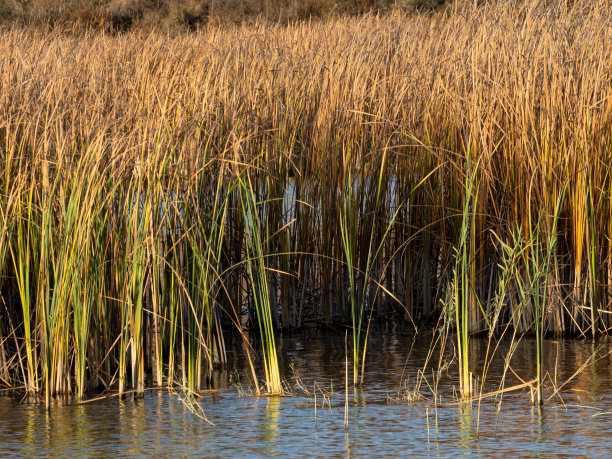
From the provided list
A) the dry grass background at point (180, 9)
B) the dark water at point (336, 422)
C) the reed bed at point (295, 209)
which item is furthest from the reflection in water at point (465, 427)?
the dry grass background at point (180, 9)

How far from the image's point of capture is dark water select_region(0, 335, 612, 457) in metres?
3.30

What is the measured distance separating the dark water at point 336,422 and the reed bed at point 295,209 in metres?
0.14

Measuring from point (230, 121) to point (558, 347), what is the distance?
190cm

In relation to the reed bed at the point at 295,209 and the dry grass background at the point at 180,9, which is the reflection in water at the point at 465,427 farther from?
the dry grass background at the point at 180,9

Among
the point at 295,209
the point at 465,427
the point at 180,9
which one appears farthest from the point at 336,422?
the point at 180,9

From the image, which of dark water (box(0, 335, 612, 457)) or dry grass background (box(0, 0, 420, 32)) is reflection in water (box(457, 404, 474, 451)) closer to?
dark water (box(0, 335, 612, 457))

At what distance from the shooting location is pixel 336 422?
3.58 metres

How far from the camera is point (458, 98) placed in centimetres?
525

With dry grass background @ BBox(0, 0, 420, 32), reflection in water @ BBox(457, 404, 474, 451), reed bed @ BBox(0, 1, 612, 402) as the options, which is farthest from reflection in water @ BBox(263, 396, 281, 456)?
dry grass background @ BBox(0, 0, 420, 32)

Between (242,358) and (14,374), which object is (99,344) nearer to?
(14,374)

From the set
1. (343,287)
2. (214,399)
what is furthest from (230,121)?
(214,399)

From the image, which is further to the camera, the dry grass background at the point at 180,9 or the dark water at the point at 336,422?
the dry grass background at the point at 180,9

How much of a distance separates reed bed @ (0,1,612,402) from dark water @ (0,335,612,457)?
0.14 metres

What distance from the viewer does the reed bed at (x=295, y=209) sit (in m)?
3.95
